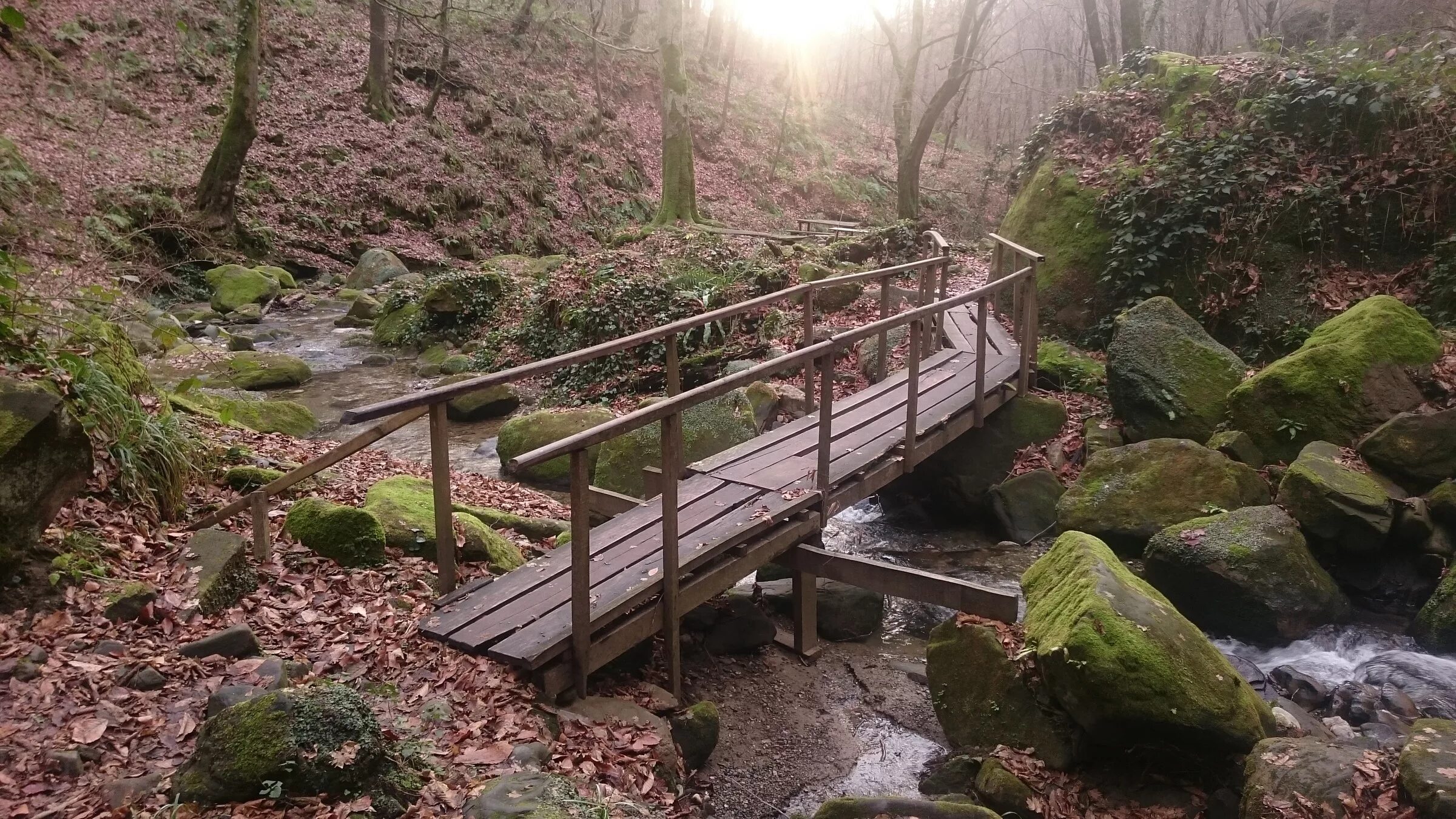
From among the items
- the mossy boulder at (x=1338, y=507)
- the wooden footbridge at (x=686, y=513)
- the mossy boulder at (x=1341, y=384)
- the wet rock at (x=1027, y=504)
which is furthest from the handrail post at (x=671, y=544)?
the mossy boulder at (x=1341, y=384)

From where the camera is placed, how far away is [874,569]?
19.9 feet

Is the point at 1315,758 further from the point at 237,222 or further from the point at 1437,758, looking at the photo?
the point at 237,222

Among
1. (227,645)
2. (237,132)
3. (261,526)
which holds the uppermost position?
(237,132)

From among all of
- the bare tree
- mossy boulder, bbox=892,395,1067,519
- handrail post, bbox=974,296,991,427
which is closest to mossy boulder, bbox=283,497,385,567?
handrail post, bbox=974,296,991,427

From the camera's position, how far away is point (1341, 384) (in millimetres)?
8172

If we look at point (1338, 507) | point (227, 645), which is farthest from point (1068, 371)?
point (227, 645)

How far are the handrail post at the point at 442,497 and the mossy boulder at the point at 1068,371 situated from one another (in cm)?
792

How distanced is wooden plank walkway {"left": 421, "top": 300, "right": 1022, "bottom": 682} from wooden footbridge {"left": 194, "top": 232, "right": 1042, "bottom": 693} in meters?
0.01

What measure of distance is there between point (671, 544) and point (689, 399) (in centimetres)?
81

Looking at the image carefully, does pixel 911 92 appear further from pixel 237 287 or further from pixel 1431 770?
pixel 1431 770

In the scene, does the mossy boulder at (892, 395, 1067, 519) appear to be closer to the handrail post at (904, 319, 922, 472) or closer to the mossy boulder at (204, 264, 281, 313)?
the handrail post at (904, 319, 922, 472)

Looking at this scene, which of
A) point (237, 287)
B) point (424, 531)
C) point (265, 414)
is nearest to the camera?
point (424, 531)

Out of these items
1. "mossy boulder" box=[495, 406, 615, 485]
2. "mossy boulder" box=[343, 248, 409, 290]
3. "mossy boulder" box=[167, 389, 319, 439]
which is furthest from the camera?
"mossy boulder" box=[343, 248, 409, 290]

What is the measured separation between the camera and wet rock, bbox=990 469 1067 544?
8.69 meters
